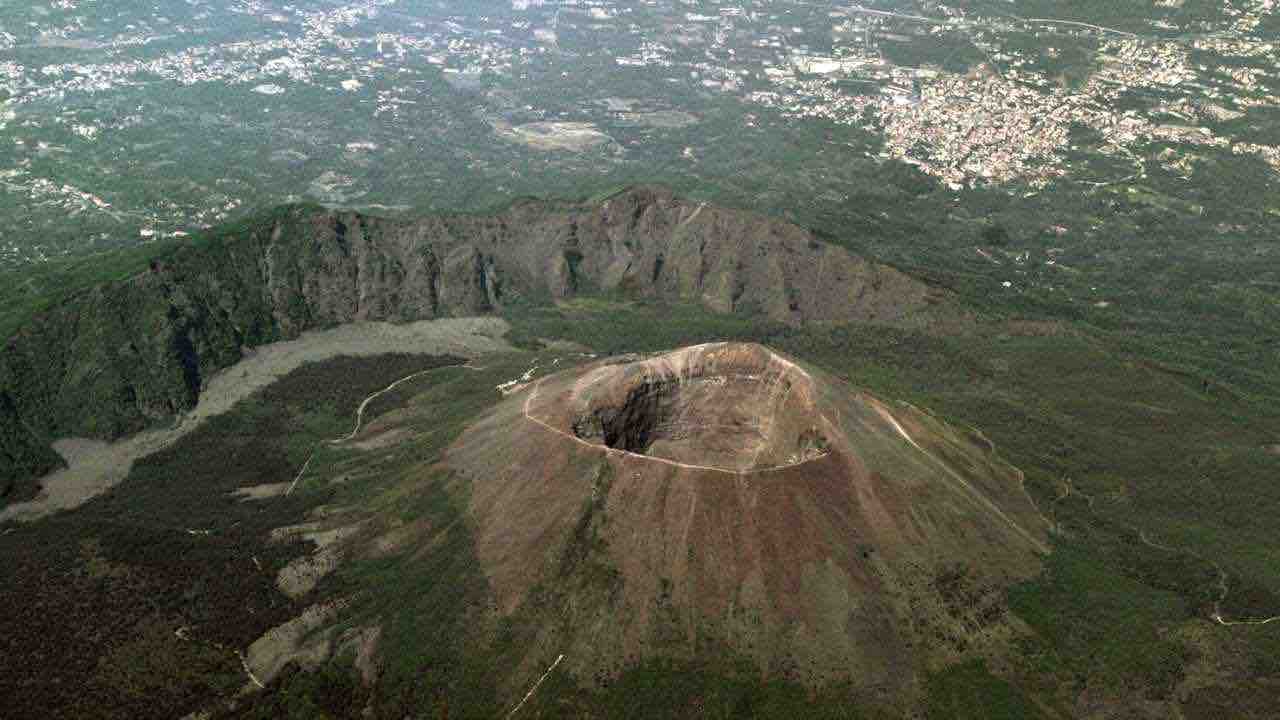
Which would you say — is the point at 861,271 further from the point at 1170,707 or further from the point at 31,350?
the point at 31,350

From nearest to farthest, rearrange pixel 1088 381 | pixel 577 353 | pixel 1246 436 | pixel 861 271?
pixel 1246 436 < pixel 1088 381 < pixel 577 353 < pixel 861 271

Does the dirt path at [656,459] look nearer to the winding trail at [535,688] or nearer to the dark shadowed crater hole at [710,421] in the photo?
the dark shadowed crater hole at [710,421]

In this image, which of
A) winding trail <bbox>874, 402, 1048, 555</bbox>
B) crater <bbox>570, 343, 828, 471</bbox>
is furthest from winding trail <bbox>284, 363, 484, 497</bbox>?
winding trail <bbox>874, 402, 1048, 555</bbox>

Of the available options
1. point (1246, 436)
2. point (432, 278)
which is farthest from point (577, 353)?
point (1246, 436)

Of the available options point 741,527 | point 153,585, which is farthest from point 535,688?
point 153,585

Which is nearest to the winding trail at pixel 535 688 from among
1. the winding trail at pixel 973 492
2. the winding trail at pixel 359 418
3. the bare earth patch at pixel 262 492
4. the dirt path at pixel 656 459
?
the dirt path at pixel 656 459

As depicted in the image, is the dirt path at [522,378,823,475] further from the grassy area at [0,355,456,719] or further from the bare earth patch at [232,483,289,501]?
the bare earth patch at [232,483,289,501]
